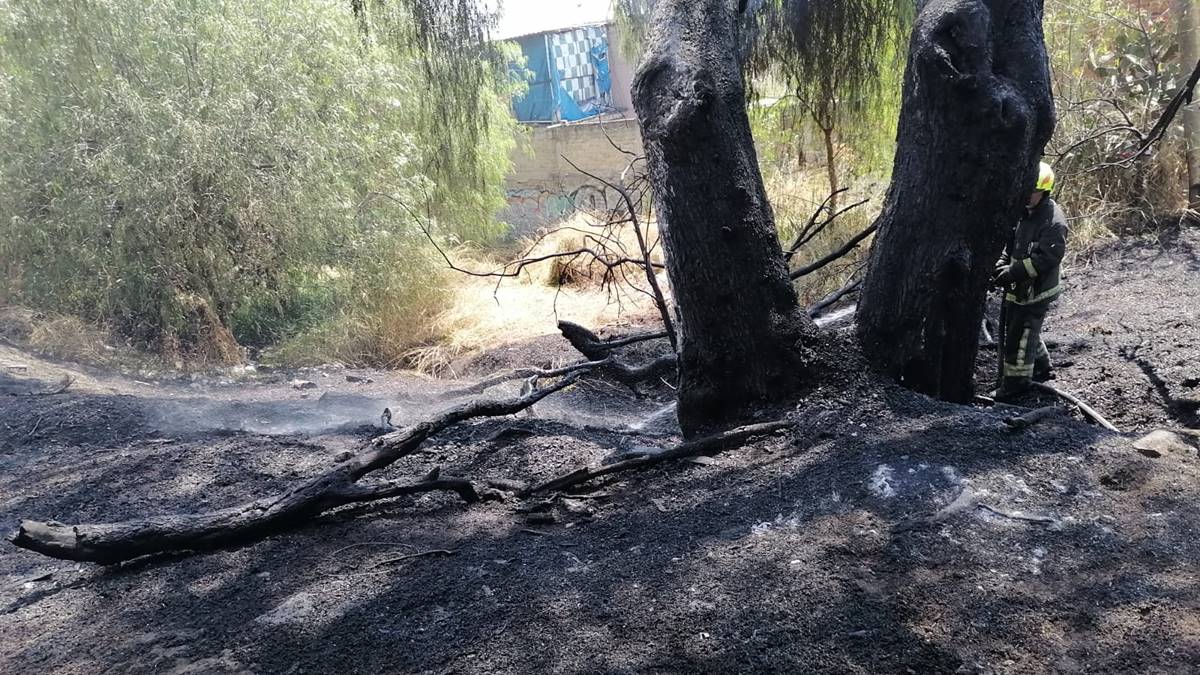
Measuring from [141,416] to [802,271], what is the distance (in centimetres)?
474

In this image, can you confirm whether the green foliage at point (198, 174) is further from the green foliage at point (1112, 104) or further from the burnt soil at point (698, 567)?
the green foliage at point (1112, 104)

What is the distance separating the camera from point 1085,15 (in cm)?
1080

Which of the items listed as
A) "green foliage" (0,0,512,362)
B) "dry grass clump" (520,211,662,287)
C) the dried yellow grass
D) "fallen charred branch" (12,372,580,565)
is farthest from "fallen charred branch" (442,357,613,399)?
"dry grass clump" (520,211,662,287)

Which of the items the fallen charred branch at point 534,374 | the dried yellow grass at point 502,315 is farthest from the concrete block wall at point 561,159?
the fallen charred branch at point 534,374

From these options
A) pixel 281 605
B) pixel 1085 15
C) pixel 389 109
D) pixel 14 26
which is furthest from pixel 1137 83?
pixel 14 26

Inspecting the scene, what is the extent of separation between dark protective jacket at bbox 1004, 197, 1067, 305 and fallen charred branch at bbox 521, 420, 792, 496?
8.16 feet

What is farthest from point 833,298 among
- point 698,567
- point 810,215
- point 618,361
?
point 810,215

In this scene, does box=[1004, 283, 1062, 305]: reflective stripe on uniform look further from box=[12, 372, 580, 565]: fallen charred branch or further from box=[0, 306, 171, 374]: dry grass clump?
box=[0, 306, 171, 374]: dry grass clump

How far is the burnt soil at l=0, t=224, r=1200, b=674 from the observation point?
2.55 metres

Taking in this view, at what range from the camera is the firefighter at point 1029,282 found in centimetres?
559

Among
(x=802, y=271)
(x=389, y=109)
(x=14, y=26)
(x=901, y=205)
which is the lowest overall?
(x=802, y=271)

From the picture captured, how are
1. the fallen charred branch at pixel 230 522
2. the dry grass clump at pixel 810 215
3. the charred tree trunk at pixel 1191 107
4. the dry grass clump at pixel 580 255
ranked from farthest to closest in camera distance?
the dry grass clump at pixel 580 255
the dry grass clump at pixel 810 215
the charred tree trunk at pixel 1191 107
the fallen charred branch at pixel 230 522

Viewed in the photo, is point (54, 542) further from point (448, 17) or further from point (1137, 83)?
point (1137, 83)

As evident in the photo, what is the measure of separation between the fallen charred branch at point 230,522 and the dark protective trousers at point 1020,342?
3.67 meters
